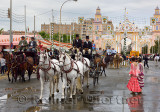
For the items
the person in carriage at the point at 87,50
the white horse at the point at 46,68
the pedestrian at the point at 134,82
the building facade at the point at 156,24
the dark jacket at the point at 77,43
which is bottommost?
the pedestrian at the point at 134,82

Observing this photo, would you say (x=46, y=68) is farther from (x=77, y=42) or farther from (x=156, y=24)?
(x=156, y=24)

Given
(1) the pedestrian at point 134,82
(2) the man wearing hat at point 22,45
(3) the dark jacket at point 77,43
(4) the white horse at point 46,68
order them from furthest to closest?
(2) the man wearing hat at point 22,45 < (3) the dark jacket at point 77,43 < (1) the pedestrian at point 134,82 < (4) the white horse at point 46,68

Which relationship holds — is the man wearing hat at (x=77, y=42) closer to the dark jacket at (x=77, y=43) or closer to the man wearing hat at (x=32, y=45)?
the dark jacket at (x=77, y=43)

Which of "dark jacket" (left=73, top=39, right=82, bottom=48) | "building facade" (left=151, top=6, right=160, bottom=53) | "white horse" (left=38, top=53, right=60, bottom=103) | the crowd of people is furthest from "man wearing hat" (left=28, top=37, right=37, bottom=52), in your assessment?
"building facade" (left=151, top=6, right=160, bottom=53)

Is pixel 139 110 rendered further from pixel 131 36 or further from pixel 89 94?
pixel 131 36

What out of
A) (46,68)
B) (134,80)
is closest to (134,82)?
(134,80)

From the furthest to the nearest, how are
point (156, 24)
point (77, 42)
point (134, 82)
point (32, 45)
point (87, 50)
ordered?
point (156, 24)
point (32, 45)
point (87, 50)
point (77, 42)
point (134, 82)

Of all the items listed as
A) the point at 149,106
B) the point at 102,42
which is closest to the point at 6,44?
the point at 149,106

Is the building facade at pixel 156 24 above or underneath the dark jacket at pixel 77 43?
Result: above

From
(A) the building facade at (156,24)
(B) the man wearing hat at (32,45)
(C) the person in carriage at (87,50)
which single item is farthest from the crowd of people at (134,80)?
(A) the building facade at (156,24)

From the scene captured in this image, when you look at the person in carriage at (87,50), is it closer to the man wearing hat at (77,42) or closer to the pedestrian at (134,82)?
the man wearing hat at (77,42)

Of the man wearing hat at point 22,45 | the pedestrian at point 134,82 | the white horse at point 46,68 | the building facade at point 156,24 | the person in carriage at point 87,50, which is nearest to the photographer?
the white horse at point 46,68

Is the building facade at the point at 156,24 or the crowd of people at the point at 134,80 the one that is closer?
the crowd of people at the point at 134,80

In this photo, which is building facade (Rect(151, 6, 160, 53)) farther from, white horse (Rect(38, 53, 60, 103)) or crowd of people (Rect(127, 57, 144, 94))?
white horse (Rect(38, 53, 60, 103))
